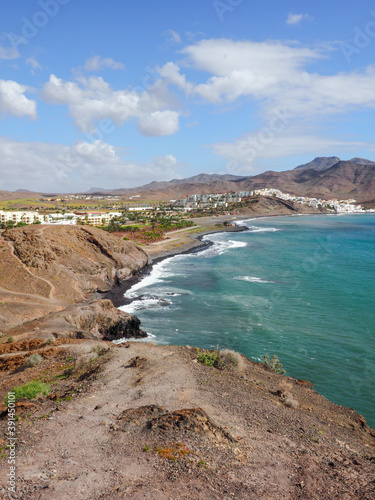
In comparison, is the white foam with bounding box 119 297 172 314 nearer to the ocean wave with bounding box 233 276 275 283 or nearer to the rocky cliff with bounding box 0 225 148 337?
the rocky cliff with bounding box 0 225 148 337

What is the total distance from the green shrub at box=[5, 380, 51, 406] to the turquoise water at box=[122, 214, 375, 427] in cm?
1403

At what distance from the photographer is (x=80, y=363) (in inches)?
650

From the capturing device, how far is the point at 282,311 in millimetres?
34125

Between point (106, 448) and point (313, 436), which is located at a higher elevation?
point (106, 448)

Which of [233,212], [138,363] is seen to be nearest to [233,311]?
[138,363]

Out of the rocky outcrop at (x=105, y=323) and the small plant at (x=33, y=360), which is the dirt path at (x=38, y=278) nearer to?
the rocky outcrop at (x=105, y=323)

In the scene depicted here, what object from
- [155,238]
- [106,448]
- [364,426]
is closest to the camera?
[106,448]

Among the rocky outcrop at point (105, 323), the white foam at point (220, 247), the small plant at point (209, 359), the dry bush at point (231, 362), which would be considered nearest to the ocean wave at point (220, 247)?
the white foam at point (220, 247)

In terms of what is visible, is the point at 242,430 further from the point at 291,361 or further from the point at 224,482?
the point at 291,361

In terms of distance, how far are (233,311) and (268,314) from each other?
351 centimetres

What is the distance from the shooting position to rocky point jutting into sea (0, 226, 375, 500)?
869 centimetres

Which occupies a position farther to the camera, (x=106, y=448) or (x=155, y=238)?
(x=155, y=238)

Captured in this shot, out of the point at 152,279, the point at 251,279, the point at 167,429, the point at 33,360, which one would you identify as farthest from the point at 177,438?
the point at 251,279

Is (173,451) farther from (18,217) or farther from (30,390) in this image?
(18,217)
